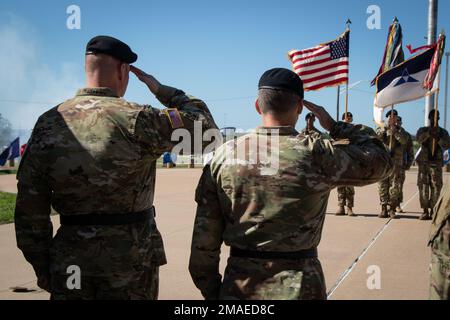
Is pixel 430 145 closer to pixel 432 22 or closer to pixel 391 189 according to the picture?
pixel 391 189

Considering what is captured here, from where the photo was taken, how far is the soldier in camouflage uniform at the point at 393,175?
28.2ft

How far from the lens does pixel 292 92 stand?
6.93ft

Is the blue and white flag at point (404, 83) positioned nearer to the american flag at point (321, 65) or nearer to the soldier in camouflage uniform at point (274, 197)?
the american flag at point (321, 65)

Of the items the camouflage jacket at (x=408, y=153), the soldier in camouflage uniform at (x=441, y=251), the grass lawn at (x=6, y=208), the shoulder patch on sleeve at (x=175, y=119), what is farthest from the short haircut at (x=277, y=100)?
the camouflage jacket at (x=408, y=153)

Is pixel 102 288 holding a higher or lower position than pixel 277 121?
lower

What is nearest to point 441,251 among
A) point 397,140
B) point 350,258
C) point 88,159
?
point 88,159

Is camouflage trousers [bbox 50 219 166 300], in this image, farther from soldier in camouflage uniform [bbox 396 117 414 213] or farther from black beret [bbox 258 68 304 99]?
soldier in camouflage uniform [bbox 396 117 414 213]

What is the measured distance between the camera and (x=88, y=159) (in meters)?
2.17

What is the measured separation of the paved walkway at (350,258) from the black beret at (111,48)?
8.35 feet

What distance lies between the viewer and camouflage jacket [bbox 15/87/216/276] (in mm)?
2182

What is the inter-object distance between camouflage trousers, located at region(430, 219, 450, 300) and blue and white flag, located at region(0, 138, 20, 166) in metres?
19.9

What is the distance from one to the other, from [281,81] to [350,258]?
394cm
